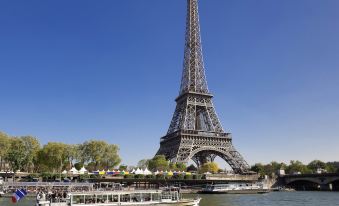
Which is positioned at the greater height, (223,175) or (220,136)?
(220,136)

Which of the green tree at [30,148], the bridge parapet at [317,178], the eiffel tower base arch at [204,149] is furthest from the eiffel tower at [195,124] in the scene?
the green tree at [30,148]

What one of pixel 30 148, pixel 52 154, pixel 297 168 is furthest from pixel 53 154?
pixel 297 168

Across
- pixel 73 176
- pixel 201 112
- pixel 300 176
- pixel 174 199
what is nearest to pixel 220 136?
pixel 201 112

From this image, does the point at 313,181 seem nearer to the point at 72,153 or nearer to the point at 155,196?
the point at 72,153

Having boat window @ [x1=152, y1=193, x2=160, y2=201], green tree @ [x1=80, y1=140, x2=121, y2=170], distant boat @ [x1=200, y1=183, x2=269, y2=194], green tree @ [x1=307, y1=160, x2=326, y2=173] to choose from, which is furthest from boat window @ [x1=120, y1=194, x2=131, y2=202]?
green tree @ [x1=307, y1=160, x2=326, y2=173]

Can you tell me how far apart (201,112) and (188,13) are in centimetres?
3339

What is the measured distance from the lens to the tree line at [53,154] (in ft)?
292

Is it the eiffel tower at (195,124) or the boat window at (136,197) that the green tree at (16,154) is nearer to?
the eiffel tower at (195,124)

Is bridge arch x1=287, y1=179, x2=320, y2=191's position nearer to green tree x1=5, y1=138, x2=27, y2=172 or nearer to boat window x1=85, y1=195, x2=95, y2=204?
green tree x1=5, y1=138, x2=27, y2=172

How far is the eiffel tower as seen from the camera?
95812 millimetres

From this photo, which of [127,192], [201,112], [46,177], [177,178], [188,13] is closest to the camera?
[127,192]

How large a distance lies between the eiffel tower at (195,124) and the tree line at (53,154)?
17.5 meters

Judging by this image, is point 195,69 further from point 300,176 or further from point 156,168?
point 300,176

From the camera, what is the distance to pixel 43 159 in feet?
296
